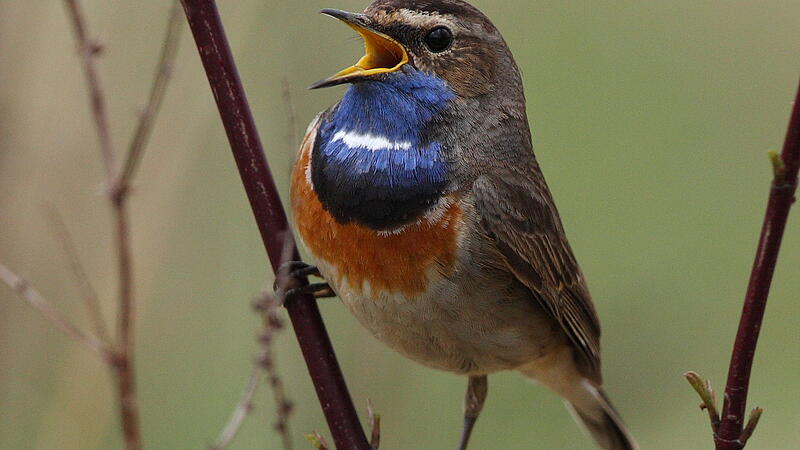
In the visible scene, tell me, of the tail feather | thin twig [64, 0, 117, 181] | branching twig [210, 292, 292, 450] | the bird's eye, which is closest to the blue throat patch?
the bird's eye

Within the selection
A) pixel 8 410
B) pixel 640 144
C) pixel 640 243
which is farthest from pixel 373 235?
pixel 640 144

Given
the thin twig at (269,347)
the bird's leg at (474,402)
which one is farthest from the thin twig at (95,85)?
the bird's leg at (474,402)

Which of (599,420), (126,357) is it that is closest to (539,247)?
(599,420)

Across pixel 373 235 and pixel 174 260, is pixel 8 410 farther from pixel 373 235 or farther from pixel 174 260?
pixel 373 235

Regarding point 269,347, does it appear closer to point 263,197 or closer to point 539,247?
point 263,197

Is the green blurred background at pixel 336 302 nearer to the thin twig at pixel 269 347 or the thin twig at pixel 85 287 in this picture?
the thin twig at pixel 85 287
